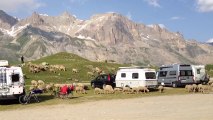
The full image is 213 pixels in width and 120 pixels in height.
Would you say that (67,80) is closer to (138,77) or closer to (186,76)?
(186,76)

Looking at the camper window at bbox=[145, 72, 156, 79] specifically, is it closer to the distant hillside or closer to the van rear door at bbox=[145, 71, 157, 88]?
the van rear door at bbox=[145, 71, 157, 88]

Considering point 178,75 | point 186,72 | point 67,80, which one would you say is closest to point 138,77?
point 178,75

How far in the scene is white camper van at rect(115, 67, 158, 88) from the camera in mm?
44281

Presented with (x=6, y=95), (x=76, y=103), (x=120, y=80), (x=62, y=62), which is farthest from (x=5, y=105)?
(x=62, y=62)

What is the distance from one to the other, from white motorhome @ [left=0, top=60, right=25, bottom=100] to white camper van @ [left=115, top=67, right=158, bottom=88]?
14.0 metres

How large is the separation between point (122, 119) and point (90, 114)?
391 centimetres

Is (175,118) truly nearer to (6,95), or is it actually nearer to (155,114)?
(155,114)

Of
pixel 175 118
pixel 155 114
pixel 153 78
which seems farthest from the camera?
pixel 153 78

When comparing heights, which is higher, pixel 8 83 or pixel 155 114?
pixel 8 83

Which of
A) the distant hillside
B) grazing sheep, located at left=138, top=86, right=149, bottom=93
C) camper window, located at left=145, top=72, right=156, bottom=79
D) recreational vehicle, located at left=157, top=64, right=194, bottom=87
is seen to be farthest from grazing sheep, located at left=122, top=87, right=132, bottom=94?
the distant hillside

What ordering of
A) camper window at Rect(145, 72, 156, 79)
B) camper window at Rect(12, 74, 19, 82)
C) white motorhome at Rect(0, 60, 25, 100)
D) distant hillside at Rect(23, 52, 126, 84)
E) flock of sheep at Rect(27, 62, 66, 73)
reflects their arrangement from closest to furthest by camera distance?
white motorhome at Rect(0, 60, 25, 100) → camper window at Rect(12, 74, 19, 82) → camper window at Rect(145, 72, 156, 79) → distant hillside at Rect(23, 52, 126, 84) → flock of sheep at Rect(27, 62, 66, 73)

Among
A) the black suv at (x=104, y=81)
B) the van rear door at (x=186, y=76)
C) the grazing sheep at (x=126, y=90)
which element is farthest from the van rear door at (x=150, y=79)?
the van rear door at (x=186, y=76)

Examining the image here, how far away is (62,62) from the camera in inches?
3356

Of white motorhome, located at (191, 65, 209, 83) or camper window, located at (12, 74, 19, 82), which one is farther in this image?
white motorhome, located at (191, 65, 209, 83)
